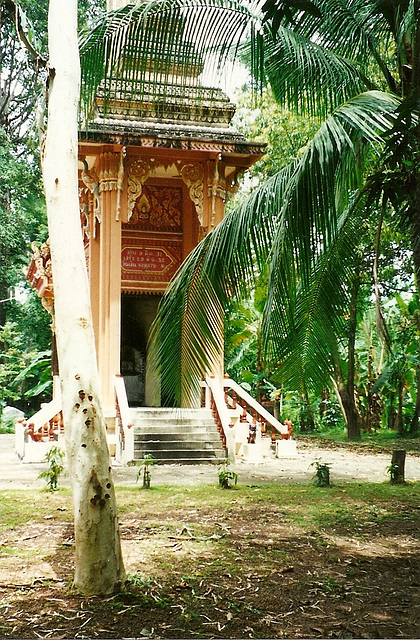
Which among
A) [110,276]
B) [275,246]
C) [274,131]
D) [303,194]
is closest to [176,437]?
[110,276]

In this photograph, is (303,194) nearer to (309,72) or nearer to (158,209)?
(309,72)

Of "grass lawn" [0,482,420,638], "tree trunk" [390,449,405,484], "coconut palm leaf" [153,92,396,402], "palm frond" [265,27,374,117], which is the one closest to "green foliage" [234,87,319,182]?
"tree trunk" [390,449,405,484]

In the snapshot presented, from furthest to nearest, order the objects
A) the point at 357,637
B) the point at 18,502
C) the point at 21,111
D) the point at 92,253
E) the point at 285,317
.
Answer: the point at 21,111
the point at 92,253
the point at 18,502
the point at 285,317
the point at 357,637

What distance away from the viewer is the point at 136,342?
16.2 metres

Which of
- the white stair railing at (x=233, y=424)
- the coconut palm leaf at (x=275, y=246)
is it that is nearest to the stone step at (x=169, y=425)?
the white stair railing at (x=233, y=424)

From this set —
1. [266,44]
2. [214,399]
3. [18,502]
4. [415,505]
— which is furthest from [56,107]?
[214,399]

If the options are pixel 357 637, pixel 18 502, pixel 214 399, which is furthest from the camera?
pixel 214 399

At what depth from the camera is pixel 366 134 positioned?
4566 mm

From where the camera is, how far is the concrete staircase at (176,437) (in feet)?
36.9

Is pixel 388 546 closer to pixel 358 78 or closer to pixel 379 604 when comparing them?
pixel 379 604

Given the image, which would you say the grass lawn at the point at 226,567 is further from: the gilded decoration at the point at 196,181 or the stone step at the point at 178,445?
the gilded decoration at the point at 196,181

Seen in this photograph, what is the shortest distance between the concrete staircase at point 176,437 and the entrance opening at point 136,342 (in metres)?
3.36

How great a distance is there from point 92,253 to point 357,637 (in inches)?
436

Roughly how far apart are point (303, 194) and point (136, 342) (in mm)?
11635
